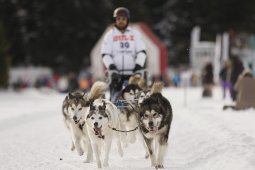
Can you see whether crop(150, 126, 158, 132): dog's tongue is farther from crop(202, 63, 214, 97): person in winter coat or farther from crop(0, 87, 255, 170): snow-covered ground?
crop(202, 63, 214, 97): person in winter coat

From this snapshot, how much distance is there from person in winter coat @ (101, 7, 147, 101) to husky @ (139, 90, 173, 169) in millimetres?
2186

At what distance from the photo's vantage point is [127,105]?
9219mm

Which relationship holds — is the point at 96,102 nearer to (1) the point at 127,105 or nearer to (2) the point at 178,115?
(1) the point at 127,105

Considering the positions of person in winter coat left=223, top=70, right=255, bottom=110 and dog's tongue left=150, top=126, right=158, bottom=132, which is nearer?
dog's tongue left=150, top=126, right=158, bottom=132

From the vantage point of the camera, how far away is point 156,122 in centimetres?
733

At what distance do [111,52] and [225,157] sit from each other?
10.9 feet

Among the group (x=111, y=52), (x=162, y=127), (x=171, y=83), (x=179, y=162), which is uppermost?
(x=111, y=52)

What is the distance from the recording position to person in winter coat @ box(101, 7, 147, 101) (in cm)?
976

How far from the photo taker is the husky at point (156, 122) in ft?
24.1

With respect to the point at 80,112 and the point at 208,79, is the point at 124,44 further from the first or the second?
the point at 208,79

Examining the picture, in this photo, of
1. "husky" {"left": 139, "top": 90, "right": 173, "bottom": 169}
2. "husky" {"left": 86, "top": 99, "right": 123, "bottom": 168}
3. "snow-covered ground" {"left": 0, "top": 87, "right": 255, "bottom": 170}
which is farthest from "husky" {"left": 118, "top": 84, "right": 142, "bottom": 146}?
"husky" {"left": 139, "top": 90, "right": 173, "bottom": 169}

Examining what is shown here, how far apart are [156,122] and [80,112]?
55.4 inches

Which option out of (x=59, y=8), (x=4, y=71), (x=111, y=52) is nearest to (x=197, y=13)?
(x=59, y=8)

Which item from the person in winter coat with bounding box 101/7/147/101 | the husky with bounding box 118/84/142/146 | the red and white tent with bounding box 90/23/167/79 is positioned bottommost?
the red and white tent with bounding box 90/23/167/79
